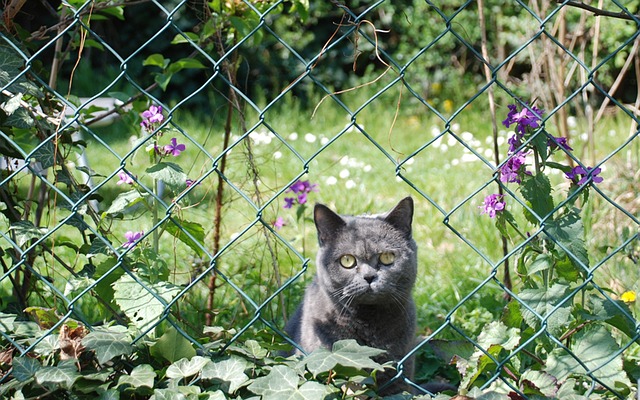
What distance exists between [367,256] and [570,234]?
2.08 feet

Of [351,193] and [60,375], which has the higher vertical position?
[351,193]

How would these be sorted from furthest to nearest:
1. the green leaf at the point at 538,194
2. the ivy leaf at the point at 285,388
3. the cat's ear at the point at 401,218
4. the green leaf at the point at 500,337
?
the cat's ear at the point at 401,218 → the green leaf at the point at 500,337 → the green leaf at the point at 538,194 → the ivy leaf at the point at 285,388

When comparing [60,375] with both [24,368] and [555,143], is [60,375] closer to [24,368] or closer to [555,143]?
[24,368]

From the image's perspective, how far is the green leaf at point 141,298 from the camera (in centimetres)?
197

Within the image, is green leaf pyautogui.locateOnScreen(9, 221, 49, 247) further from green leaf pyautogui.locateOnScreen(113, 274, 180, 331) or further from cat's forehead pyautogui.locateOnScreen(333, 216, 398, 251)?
cat's forehead pyautogui.locateOnScreen(333, 216, 398, 251)

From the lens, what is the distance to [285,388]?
1.84m

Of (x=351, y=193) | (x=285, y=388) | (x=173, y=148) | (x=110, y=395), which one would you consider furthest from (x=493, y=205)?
(x=351, y=193)

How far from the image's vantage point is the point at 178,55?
7.46m

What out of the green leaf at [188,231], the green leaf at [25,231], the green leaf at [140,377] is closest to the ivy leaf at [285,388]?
the green leaf at [140,377]

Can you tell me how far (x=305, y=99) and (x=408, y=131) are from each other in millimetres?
1256

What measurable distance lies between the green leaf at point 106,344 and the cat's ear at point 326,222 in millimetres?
748

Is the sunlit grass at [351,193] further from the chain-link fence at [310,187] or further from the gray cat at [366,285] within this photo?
the gray cat at [366,285]

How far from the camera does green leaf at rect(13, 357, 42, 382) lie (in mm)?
1911

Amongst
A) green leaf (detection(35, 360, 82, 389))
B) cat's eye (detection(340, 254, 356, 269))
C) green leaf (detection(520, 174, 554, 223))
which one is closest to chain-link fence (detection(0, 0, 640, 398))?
green leaf (detection(520, 174, 554, 223))
